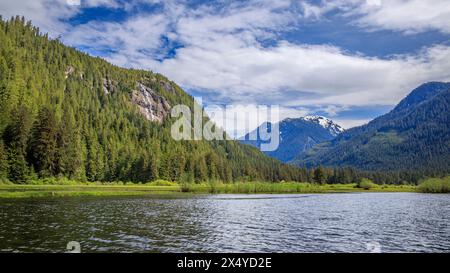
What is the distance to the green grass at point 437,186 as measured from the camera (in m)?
170

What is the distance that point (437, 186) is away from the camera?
173m

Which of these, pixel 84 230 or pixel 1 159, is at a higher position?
pixel 1 159

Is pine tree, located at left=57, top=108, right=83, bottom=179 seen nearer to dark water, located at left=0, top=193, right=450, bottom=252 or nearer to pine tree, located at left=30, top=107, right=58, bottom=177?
pine tree, located at left=30, top=107, right=58, bottom=177

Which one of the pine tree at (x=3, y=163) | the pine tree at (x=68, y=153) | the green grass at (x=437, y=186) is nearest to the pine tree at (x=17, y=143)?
the pine tree at (x=3, y=163)

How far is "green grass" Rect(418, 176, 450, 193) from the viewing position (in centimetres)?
16988

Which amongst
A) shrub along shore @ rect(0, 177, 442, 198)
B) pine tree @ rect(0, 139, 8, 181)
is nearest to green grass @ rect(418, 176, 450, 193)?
shrub along shore @ rect(0, 177, 442, 198)

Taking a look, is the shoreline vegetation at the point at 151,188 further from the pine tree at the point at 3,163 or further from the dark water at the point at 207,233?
the dark water at the point at 207,233

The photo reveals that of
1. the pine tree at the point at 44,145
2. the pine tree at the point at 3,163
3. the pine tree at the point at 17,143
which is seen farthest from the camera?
the pine tree at the point at 44,145

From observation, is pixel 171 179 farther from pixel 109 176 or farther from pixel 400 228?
pixel 400 228

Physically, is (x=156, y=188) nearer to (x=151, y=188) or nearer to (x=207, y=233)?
→ (x=151, y=188)
